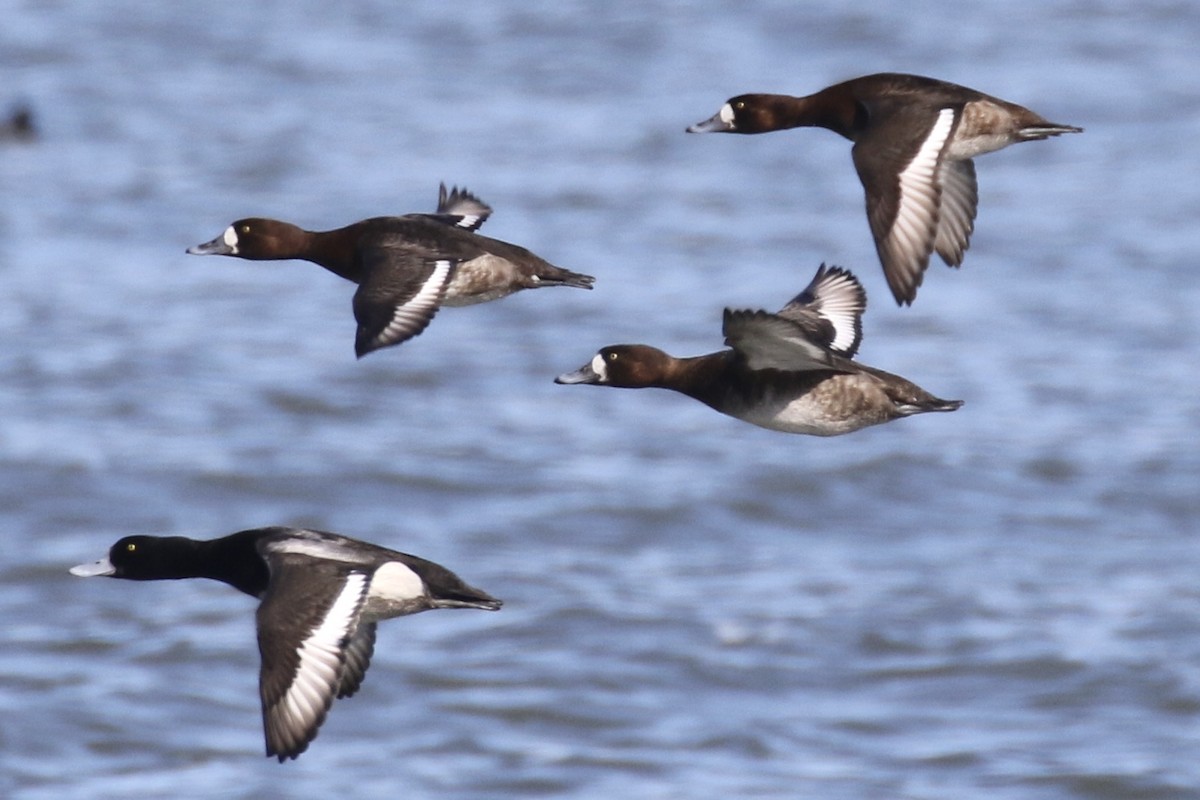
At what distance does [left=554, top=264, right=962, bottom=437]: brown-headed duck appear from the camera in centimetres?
650

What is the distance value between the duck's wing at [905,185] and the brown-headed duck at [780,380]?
381 mm

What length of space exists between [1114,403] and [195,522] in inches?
354

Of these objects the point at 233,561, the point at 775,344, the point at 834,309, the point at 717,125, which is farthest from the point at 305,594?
the point at 834,309

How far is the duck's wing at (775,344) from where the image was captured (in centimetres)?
629

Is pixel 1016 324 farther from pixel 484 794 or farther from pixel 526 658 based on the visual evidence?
pixel 484 794

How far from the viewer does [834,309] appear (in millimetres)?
7680

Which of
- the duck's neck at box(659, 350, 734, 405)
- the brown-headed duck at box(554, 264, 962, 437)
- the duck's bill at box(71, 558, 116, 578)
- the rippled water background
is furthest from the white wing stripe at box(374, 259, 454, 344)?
the rippled water background

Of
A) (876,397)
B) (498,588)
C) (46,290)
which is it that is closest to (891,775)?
(498,588)

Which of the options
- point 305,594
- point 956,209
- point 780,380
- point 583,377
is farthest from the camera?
point 583,377

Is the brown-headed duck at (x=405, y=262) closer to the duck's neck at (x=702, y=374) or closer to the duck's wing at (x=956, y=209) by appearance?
the duck's neck at (x=702, y=374)

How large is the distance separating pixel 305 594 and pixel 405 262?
1307mm

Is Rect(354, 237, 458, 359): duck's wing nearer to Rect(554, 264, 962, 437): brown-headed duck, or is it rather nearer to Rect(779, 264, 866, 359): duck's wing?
Rect(554, 264, 962, 437): brown-headed duck

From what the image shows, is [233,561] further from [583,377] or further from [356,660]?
[583,377]

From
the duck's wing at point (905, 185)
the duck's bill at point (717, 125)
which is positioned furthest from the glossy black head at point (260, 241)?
the duck's wing at point (905, 185)
